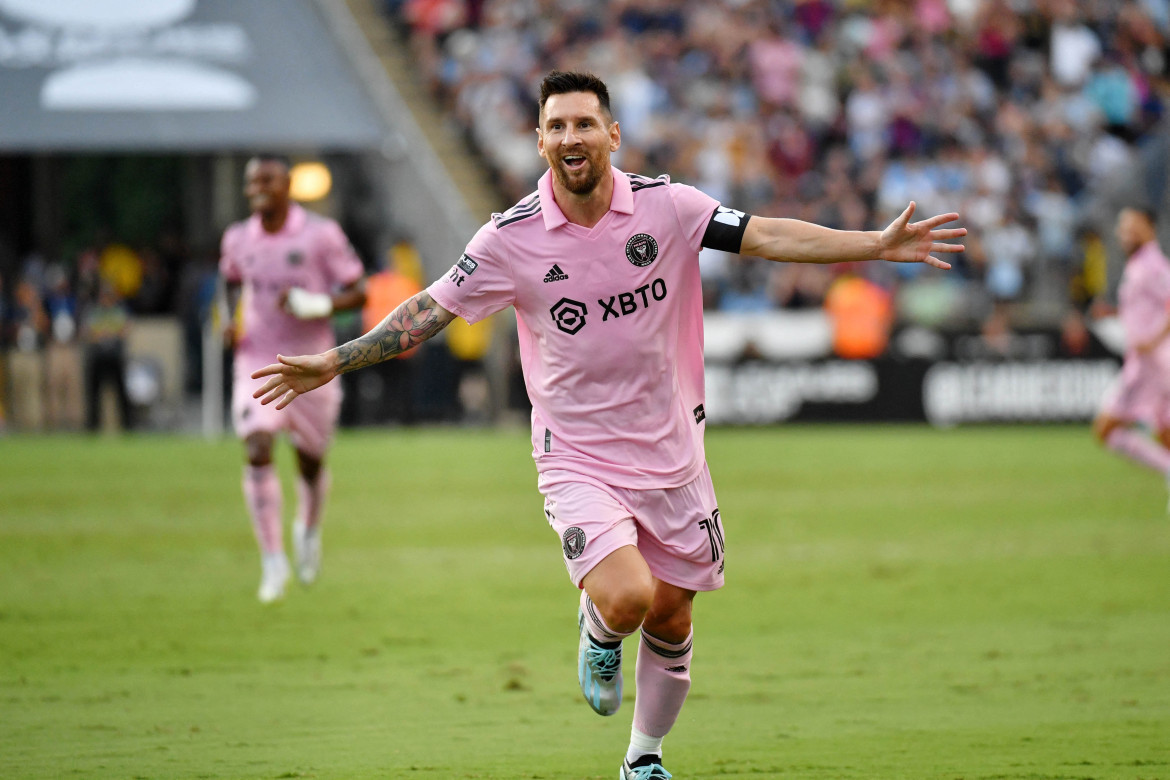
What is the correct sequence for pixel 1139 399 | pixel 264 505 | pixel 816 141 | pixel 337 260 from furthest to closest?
pixel 816 141
pixel 1139 399
pixel 337 260
pixel 264 505

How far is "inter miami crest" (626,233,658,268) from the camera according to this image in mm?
5977

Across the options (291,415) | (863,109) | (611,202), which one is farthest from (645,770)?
(863,109)

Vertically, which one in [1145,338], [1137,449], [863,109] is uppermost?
[863,109]

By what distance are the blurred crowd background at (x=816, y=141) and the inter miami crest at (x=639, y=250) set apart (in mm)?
19308

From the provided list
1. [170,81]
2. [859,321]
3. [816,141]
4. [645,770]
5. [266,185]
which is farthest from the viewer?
[816,141]

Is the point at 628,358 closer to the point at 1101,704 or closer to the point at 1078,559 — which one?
the point at 1101,704

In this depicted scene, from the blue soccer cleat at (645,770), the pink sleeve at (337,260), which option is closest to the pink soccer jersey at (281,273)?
the pink sleeve at (337,260)

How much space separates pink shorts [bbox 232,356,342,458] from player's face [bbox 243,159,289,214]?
116cm

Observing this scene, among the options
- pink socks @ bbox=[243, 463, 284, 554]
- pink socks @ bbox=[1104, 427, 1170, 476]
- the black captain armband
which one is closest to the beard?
the black captain armband

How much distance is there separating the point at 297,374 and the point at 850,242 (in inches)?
83.1

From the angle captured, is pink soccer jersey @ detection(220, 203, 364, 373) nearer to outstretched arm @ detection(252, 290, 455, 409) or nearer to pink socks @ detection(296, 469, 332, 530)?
pink socks @ detection(296, 469, 332, 530)

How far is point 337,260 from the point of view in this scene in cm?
1164

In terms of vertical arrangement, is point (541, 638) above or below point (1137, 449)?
below

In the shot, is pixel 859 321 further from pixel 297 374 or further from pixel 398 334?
pixel 297 374
